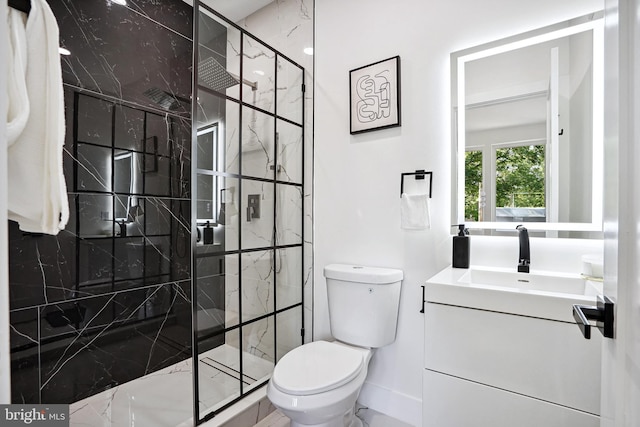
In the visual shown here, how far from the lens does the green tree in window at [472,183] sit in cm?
166

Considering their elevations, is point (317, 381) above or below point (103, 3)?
below

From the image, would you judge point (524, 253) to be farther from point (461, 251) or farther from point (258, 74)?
point (258, 74)

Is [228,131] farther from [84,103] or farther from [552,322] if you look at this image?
[552,322]

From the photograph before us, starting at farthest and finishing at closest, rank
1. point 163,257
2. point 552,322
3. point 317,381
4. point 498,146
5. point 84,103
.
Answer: point 163,257 → point 84,103 → point 498,146 → point 317,381 → point 552,322

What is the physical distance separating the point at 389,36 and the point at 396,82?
0.31 m

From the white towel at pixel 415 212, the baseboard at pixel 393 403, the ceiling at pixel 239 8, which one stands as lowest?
the baseboard at pixel 393 403

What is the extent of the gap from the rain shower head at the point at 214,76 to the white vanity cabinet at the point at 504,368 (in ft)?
4.70

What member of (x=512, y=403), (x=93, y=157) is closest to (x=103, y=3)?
(x=93, y=157)

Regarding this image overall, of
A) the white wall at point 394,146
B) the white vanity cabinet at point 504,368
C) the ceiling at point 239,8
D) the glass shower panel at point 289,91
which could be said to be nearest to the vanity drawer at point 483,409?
the white vanity cabinet at point 504,368

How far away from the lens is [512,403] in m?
1.12

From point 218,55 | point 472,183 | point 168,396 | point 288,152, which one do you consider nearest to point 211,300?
point 168,396

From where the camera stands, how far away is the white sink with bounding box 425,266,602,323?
3.46 feet

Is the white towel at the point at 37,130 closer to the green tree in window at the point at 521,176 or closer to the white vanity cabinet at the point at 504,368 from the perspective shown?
the white vanity cabinet at the point at 504,368

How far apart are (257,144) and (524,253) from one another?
151cm
